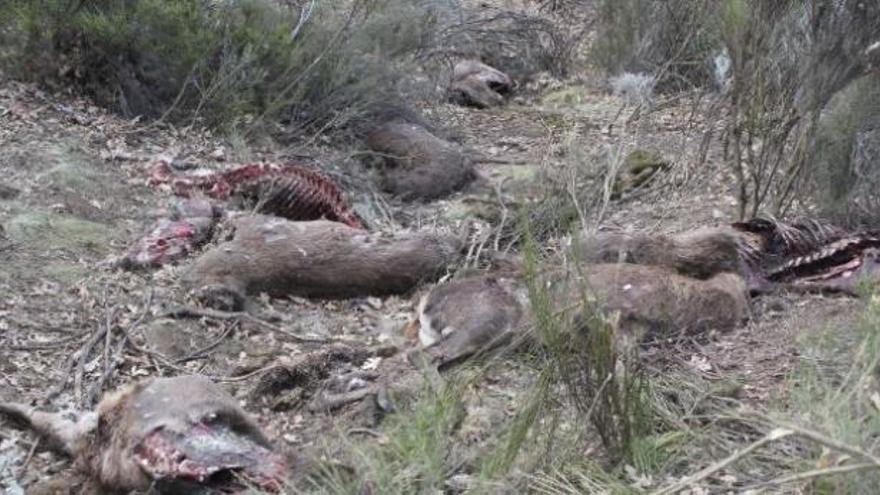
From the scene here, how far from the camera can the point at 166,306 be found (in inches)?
215

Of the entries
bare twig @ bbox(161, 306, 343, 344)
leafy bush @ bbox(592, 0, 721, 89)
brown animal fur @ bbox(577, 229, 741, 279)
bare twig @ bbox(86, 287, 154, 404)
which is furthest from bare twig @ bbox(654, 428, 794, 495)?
leafy bush @ bbox(592, 0, 721, 89)

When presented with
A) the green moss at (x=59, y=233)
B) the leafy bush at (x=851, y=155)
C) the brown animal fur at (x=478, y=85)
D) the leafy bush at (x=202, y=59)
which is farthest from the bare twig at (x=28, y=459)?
the brown animal fur at (x=478, y=85)

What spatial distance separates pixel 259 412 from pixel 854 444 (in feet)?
8.03

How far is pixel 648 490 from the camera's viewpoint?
320cm

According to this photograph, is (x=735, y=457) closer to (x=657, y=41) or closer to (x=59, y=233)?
(x=59, y=233)

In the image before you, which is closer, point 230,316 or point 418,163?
point 230,316

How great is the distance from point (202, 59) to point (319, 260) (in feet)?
9.94

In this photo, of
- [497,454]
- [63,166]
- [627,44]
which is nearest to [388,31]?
[627,44]

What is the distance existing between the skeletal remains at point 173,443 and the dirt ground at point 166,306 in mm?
177

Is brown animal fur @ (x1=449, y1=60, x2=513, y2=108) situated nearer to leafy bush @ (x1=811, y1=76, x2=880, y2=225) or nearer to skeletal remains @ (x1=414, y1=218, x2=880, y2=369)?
leafy bush @ (x1=811, y1=76, x2=880, y2=225)

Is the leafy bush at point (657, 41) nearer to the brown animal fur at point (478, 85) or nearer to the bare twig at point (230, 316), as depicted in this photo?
the brown animal fur at point (478, 85)

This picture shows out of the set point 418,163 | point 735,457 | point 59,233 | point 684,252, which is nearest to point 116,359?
point 59,233

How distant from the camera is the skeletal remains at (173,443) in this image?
3713 millimetres

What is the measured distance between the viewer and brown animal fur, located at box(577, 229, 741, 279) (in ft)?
17.2
